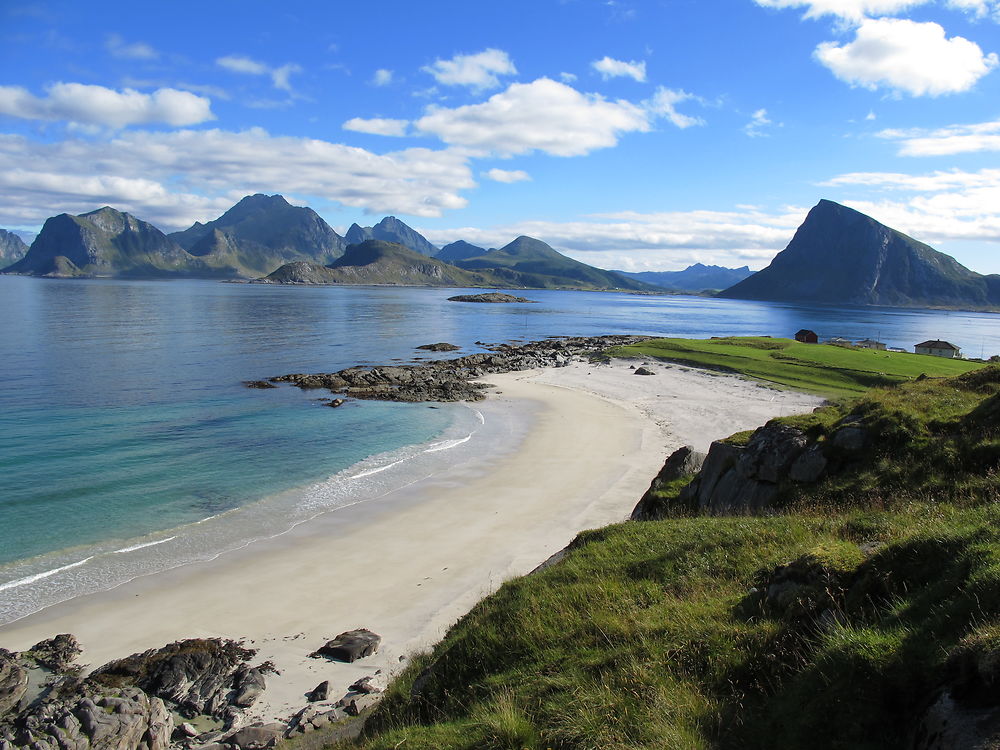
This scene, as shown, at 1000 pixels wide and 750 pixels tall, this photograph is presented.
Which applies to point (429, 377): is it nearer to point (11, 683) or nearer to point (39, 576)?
point (39, 576)

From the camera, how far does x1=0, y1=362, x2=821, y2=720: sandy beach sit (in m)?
15.0

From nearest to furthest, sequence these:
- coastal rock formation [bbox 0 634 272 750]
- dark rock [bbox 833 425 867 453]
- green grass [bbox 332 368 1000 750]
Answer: green grass [bbox 332 368 1000 750]
coastal rock formation [bbox 0 634 272 750]
dark rock [bbox 833 425 867 453]

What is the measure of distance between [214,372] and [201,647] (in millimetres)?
47996

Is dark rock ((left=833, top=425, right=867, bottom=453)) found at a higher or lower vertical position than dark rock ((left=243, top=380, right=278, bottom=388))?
higher

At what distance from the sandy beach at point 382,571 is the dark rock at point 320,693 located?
17cm

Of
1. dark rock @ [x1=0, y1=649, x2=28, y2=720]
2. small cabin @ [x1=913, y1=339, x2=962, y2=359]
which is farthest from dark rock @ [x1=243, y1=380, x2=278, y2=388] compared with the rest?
small cabin @ [x1=913, y1=339, x2=962, y2=359]

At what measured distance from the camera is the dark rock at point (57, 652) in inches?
546

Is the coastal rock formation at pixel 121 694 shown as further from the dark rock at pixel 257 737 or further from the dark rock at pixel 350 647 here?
the dark rock at pixel 350 647

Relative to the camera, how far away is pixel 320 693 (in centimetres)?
1281

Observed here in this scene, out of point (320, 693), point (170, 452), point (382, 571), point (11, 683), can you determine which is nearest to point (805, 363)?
point (382, 571)

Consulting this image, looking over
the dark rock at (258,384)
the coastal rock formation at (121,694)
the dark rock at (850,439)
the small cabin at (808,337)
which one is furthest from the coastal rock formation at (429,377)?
the dark rock at (850,439)

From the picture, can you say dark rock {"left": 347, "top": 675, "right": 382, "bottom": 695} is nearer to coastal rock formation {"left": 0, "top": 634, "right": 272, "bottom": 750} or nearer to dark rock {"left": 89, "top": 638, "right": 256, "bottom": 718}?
coastal rock formation {"left": 0, "top": 634, "right": 272, "bottom": 750}

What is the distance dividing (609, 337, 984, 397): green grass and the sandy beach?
23483 mm

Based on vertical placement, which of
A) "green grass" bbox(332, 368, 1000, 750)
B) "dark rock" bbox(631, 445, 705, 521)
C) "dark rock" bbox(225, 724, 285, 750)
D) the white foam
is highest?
"green grass" bbox(332, 368, 1000, 750)
